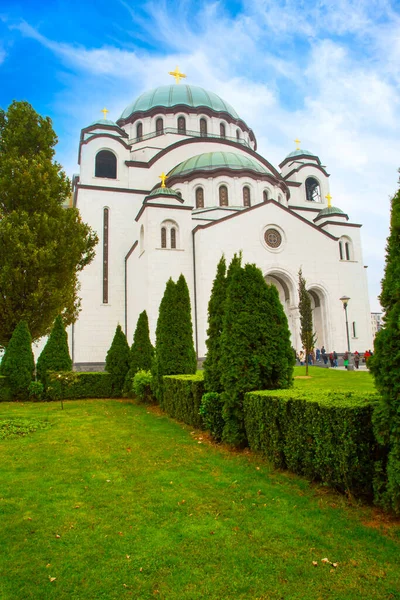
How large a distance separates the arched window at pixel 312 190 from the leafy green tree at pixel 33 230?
22.7 meters

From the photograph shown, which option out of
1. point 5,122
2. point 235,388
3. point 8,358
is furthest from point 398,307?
point 5,122

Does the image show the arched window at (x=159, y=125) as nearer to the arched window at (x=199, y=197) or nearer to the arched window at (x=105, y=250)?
the arched window at (x=199, y=197)

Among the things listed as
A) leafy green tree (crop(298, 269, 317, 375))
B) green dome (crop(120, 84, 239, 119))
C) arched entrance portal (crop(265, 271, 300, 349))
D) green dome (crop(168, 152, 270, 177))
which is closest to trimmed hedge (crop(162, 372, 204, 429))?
leafy green tree (crop(298, 269, 317, 375))

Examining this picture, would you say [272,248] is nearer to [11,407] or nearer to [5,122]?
[5,122]

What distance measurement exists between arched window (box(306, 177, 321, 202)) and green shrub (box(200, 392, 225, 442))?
2903 centimetres

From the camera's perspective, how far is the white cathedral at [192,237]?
22.6 meters

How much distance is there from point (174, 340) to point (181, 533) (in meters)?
7.20

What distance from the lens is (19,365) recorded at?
12953 millimetres

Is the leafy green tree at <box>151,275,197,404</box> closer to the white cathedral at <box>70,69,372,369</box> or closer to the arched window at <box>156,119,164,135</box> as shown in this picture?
A: the white cathedral at <box>70,69,372,369</box>

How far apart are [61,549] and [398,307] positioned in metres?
3.36

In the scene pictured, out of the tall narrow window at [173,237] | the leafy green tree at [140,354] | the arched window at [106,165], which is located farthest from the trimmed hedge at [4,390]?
the arched window at [106,165]

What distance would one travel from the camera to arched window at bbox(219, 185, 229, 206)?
25.8 m

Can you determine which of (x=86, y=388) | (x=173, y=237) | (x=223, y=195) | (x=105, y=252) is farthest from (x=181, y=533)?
(x=223, y=195)

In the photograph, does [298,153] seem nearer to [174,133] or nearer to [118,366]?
[174,133]
